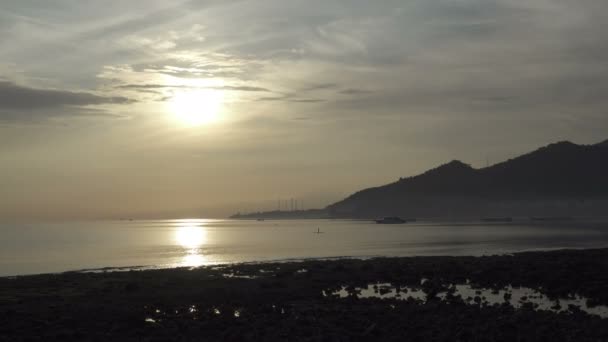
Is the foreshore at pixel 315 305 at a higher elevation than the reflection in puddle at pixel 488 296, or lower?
higher

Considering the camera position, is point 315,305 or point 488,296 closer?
point 315,305

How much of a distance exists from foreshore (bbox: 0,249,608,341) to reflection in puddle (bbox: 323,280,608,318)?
0.16 metres

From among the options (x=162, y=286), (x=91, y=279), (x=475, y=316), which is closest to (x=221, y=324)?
(x=475, y=316)

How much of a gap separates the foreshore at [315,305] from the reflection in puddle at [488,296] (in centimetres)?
16

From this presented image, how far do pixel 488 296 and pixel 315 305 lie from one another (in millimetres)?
10280

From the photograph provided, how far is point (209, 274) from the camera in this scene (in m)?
46.9

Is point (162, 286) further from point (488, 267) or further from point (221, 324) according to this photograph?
point (488, 267)

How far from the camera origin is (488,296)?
33.6 metres

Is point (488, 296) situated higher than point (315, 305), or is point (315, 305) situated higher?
point (315, 305)

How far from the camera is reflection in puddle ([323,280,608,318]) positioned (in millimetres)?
29484

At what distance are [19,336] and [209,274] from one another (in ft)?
75.7

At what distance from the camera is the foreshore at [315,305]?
77.7 ft

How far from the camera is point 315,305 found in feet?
101

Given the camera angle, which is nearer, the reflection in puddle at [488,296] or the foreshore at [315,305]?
the foreshore at [315,305]
